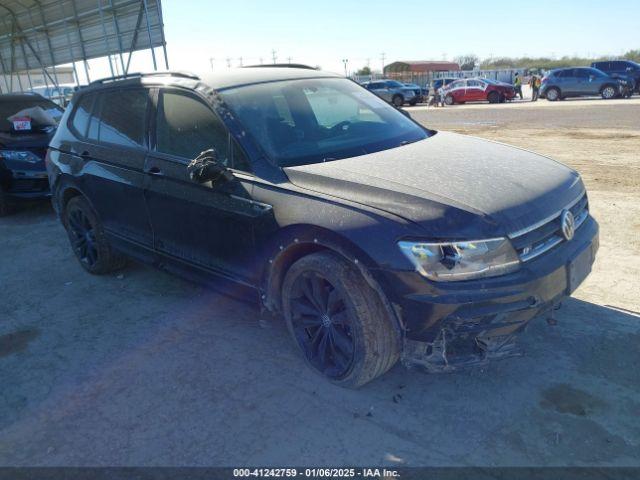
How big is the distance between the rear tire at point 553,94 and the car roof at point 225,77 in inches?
984

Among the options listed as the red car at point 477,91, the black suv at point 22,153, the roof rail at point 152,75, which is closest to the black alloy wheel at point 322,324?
the roof rail at point 152,75

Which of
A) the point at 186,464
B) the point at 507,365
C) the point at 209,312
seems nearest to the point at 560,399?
the point at 507,365

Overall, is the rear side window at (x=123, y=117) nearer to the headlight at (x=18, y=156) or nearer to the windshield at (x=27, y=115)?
the headlight at (x=18, y=156)

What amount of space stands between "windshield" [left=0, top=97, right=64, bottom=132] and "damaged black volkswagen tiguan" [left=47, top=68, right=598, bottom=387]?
13.4 ft

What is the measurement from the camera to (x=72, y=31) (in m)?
12.9

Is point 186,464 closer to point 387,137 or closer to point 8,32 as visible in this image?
point 387,137

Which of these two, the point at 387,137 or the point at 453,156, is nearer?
the point at 453,156

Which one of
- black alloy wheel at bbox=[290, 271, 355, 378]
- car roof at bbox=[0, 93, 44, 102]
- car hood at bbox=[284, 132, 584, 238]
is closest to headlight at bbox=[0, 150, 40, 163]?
car roof at bbox=[0, 93, 44, 102]

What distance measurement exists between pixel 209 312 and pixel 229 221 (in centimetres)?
114

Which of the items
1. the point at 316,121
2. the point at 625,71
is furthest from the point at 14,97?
the point at 625,71

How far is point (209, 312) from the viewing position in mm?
4148

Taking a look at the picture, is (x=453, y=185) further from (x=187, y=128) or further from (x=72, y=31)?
(x=72, y=31)

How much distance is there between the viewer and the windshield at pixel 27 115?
7.66 meters

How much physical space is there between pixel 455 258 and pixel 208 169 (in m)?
1.52
